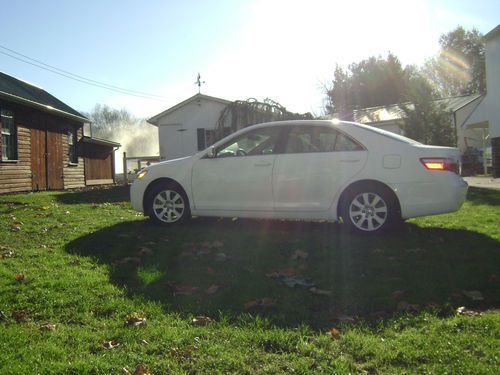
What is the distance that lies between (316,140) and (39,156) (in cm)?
1397

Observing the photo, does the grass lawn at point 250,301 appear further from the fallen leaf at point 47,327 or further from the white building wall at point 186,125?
the white building wall at point 186,125

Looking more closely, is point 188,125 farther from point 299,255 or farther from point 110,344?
point 110,344

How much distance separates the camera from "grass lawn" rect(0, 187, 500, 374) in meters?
2.76

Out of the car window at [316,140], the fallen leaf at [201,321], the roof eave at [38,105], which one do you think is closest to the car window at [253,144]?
the car window at [316,140]

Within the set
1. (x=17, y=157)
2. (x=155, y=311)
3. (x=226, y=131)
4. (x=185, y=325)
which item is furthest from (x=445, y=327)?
(x=226, y=131)

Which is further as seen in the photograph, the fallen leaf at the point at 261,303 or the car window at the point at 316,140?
the car window at the point at 316,140

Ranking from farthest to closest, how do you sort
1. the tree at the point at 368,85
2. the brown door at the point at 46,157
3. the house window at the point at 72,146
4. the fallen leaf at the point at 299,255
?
the tree at the point at 368,85, the house window at the point at 72,146, the brown door at the point at 46,157, the fallen leaf at the point at 299,255

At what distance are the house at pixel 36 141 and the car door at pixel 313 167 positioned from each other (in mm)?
11368

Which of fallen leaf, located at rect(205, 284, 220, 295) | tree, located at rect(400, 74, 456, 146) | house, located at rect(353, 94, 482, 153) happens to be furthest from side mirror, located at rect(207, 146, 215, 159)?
house, located at rect(353, 94, 482, 153)

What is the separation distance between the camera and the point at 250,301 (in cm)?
378

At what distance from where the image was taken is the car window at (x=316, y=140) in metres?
6.26

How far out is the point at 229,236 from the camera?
6160mm

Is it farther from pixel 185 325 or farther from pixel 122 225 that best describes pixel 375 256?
pixel 122 225

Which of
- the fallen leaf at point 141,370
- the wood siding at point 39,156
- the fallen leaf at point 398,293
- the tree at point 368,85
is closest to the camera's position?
the fallen leaf at point 141,370
